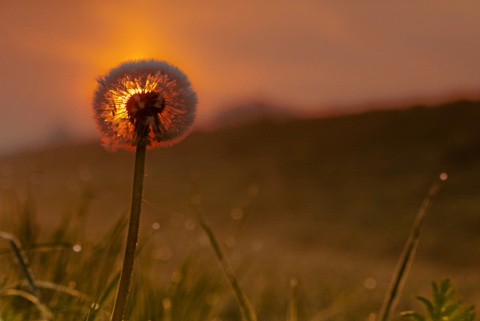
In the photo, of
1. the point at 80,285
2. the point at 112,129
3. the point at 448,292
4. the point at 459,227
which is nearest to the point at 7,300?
the point at 80,285

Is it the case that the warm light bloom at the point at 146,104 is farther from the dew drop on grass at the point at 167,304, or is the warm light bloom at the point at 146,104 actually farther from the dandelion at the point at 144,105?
the dew drop on grass at the point at 167,304

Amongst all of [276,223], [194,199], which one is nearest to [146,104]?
[194,199]

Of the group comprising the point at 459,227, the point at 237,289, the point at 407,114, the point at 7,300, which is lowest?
the point at 7,300

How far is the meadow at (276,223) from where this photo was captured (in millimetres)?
1538

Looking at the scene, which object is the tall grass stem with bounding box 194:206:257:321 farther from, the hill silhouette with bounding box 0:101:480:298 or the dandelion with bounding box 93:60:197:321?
the hill silhouette with bounding box 0:101:480:298

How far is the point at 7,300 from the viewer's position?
150 centimetres

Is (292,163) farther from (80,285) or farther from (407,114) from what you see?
(80,285)

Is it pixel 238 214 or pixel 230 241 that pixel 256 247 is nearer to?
pixel 238 214

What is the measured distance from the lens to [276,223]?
380 centimetres

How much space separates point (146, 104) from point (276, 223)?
3.07 metres

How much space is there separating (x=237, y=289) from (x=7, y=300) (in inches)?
28.3

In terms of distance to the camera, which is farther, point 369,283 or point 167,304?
point 369,283

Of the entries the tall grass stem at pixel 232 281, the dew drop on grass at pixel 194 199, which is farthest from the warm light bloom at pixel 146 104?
the dew drop on grass at pixel 194 199

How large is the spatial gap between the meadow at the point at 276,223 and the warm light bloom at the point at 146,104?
0.40 ft
